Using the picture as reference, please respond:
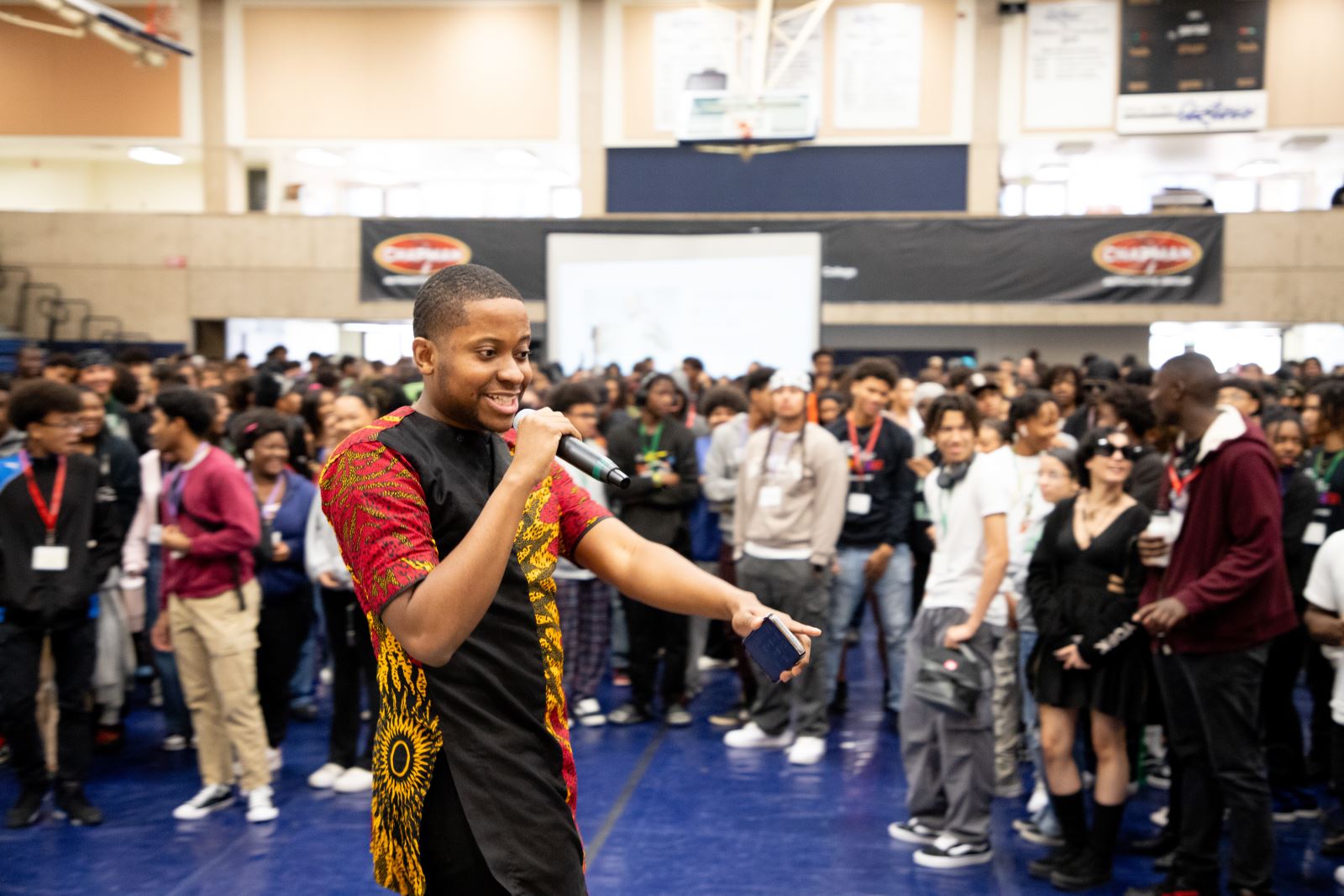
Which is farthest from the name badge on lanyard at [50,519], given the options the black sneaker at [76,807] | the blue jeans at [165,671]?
the black sneaker at [76,807]

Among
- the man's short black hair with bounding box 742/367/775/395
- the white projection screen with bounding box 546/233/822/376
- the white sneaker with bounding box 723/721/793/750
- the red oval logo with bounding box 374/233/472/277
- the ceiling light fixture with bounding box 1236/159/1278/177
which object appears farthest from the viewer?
the ceiling light fixture with bounding box 1236/159/1278/177

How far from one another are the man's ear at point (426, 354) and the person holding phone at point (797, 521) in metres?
3.84

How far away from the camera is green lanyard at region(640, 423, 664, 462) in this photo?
20.7 ft

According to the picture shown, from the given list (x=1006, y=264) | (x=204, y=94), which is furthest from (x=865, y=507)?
(x=204, y=94)

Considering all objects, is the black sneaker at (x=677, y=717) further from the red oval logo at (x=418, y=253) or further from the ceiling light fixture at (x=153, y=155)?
the ceiling light fixture at (x=153, y=155)

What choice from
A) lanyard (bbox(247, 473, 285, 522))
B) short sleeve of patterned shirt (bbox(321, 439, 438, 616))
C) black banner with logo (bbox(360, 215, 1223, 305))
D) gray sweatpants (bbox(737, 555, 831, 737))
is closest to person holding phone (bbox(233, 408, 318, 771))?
lanyard (bbox(247, 473, 285, 522))

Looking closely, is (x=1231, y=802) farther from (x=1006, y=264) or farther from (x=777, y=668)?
(x=1006, y=264)

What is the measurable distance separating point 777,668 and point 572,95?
17.3 meters

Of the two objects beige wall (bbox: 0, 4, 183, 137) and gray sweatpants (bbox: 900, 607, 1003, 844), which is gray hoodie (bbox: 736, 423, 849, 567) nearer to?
gray sweatpants (bbox: 900, 607, 1003, 844)

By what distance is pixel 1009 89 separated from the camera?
17.2 metres

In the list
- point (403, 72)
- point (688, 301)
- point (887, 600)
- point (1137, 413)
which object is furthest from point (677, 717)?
point (403, 72)

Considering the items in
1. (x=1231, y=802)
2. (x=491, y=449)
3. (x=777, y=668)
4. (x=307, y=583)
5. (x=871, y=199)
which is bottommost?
(x=1231, y=802)

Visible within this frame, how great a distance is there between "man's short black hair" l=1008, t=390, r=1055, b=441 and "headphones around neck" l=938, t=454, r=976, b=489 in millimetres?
1017

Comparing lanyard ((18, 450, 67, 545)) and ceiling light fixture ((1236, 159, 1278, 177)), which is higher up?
ceiling light fixture ((1236, 159, 1278, 177))
